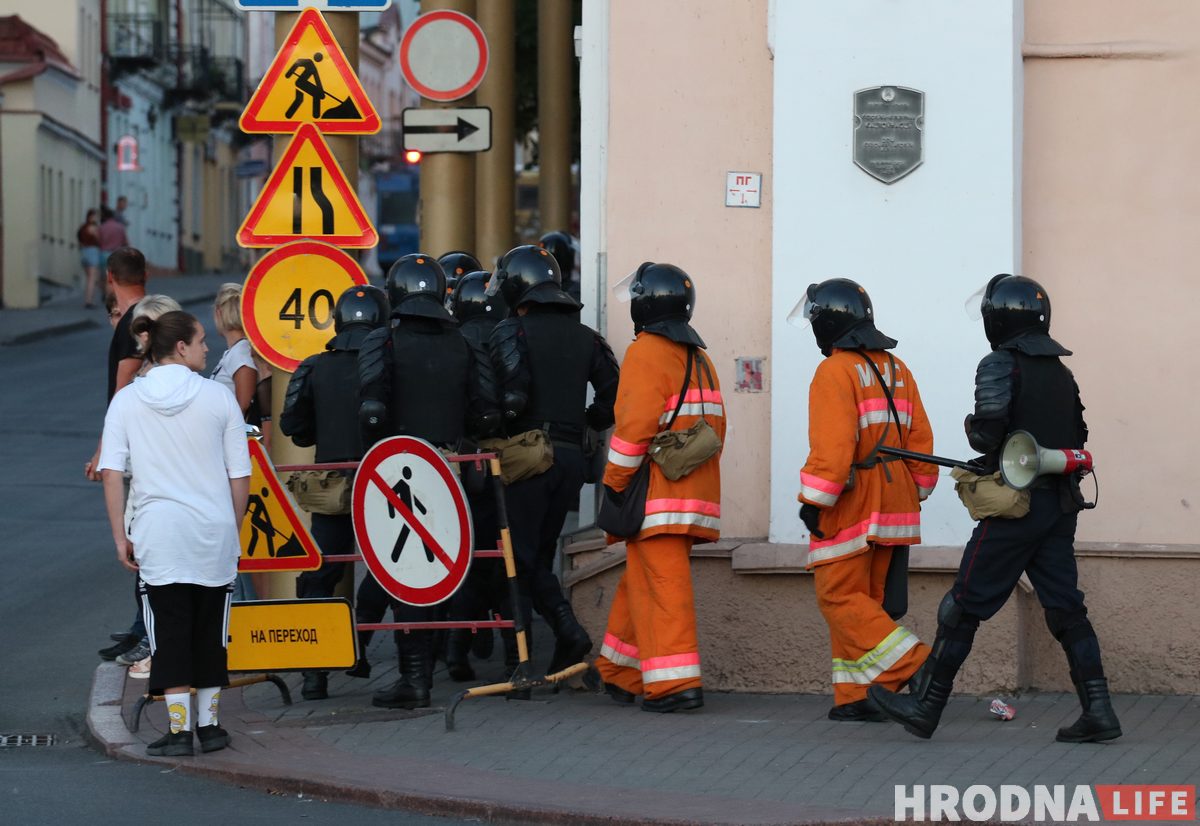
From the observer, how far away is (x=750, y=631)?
9609 mm

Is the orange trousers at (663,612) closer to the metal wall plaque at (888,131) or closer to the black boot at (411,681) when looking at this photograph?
the black boot at (411,681)

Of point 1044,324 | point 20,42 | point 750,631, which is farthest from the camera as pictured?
point 20,42

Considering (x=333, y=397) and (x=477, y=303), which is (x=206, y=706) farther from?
(x=477, y=303)

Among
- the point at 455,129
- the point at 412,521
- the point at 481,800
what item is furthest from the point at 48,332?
Result: the point at 481,800

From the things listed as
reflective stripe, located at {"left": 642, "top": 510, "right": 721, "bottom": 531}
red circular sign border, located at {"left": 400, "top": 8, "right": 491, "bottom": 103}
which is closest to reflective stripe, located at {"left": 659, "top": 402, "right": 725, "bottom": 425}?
reflective stripe, located at {"left": 642, "top": 510, "right": 721, "bottom": 531}

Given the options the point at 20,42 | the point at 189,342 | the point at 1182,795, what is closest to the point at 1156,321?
the point at 1182,795

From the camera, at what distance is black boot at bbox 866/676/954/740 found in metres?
8.22

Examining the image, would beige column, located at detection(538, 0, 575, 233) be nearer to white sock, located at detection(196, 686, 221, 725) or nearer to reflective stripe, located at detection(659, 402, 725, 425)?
reflective stripe, located at detection(659, 402, 725, 425)

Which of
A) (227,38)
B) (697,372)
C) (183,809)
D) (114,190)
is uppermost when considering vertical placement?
(227,38)

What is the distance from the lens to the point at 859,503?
867 centimetres

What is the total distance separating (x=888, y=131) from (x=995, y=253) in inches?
29.1

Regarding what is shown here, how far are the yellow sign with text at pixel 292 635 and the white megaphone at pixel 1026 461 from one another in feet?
9.36

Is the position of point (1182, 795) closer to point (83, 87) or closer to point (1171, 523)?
point (1171, 523)

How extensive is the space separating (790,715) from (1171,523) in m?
2.02
